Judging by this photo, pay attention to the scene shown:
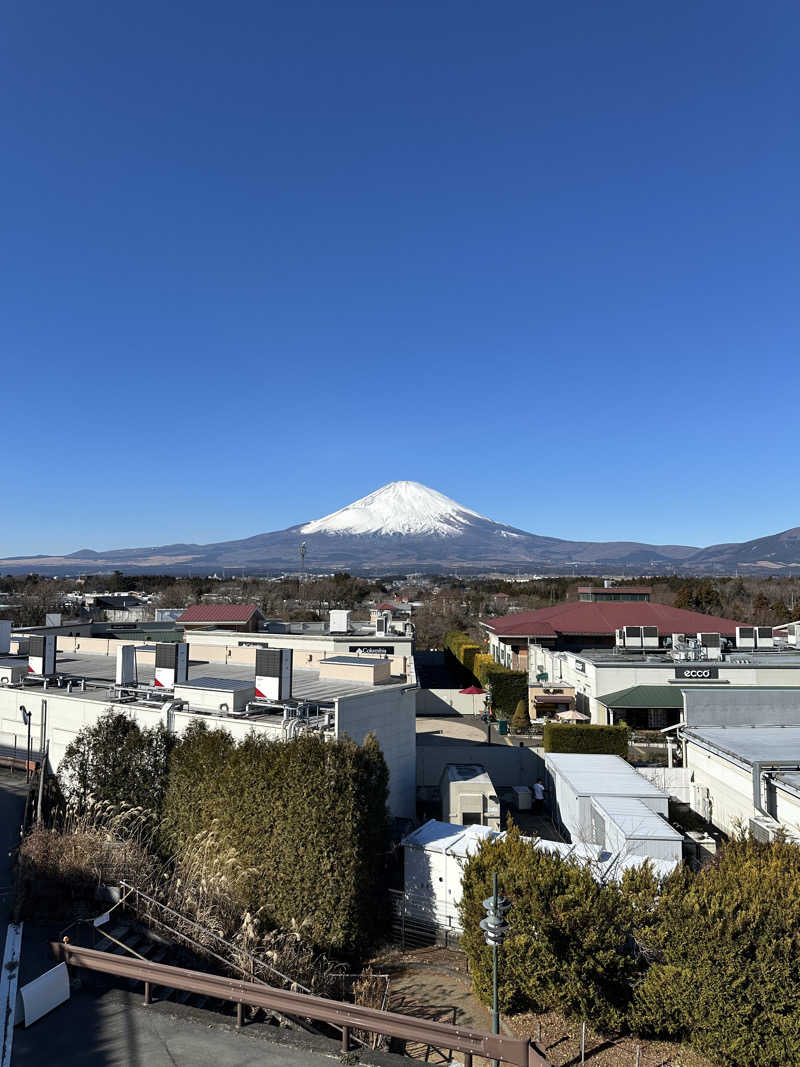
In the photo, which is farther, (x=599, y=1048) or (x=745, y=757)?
(x=745, y=757)

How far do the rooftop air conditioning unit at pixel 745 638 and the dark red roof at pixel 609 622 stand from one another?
12.9 ft

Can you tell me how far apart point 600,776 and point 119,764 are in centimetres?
1135

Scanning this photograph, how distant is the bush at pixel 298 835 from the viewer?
36.0ft

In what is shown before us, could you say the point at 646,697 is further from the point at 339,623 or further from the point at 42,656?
the point at 42,656

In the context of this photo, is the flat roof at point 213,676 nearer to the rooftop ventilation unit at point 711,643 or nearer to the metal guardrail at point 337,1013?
the metal guardrail at point 337,1013

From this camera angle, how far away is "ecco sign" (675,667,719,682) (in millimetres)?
25438

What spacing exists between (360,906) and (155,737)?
17.9ft

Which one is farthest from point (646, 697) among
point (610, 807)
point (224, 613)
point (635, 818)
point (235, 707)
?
point (224, 613)

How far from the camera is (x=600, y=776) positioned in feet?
55.3

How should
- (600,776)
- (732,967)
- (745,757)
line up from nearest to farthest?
(732,967) → (745,757) → (600,776)

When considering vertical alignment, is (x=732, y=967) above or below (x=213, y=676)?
below

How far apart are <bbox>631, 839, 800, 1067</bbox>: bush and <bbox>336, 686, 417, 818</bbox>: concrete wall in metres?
7.28

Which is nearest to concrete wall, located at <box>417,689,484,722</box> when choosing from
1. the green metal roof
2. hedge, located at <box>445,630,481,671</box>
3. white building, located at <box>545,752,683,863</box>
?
hedge, located at <box>445,630,481,671</box>

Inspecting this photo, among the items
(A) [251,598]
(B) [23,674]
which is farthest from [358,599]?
(B) [23,674]
